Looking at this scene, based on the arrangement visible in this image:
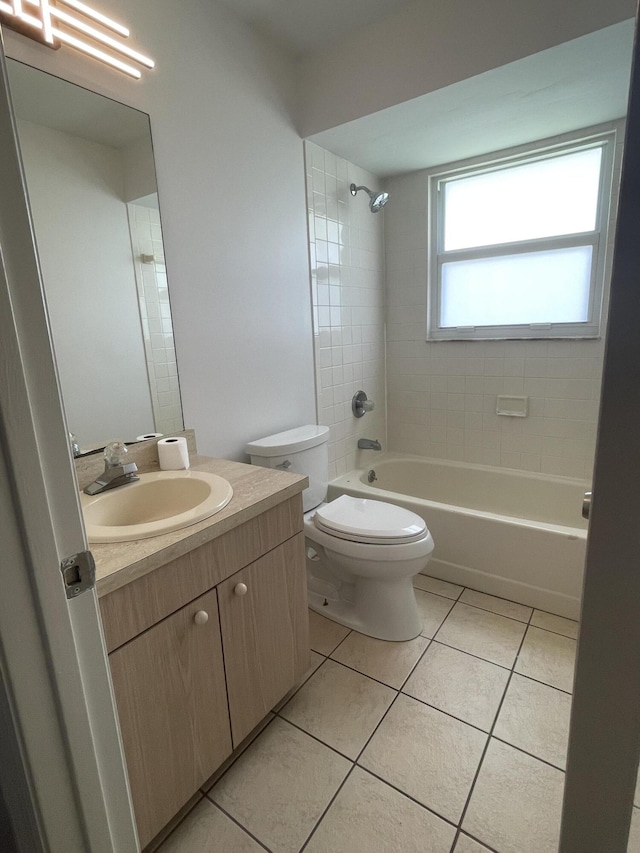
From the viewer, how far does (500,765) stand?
47.7 inches

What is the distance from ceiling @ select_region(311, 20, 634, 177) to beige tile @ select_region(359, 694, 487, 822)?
231cm

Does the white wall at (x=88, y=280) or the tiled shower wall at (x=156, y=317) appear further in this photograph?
the tiled shower wall at (x=156, y=317)

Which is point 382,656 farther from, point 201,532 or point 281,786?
point 201,532

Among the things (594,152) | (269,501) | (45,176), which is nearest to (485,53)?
(594,152)

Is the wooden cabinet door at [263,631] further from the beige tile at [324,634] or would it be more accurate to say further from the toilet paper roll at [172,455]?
the toilet paper roll at [172,455]

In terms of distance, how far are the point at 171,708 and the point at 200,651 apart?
13 centimetres

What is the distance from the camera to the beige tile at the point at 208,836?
105cm

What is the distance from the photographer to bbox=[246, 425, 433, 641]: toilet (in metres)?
1.63

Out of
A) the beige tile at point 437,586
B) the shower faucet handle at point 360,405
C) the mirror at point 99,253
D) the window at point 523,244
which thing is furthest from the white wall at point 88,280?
the window at point 523,244

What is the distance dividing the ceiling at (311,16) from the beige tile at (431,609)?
251 centimetres

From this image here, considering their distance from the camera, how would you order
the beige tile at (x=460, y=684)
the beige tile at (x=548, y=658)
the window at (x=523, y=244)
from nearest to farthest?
1. the beige tile at (x=460, y=684)
2. the beige tile at (x=548, y=658)
3. the window at (x=523, y=244)

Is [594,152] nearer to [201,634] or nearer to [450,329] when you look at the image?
[450,329]

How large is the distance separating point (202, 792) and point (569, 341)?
2.52m

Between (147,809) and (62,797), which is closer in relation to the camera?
(62,797)
